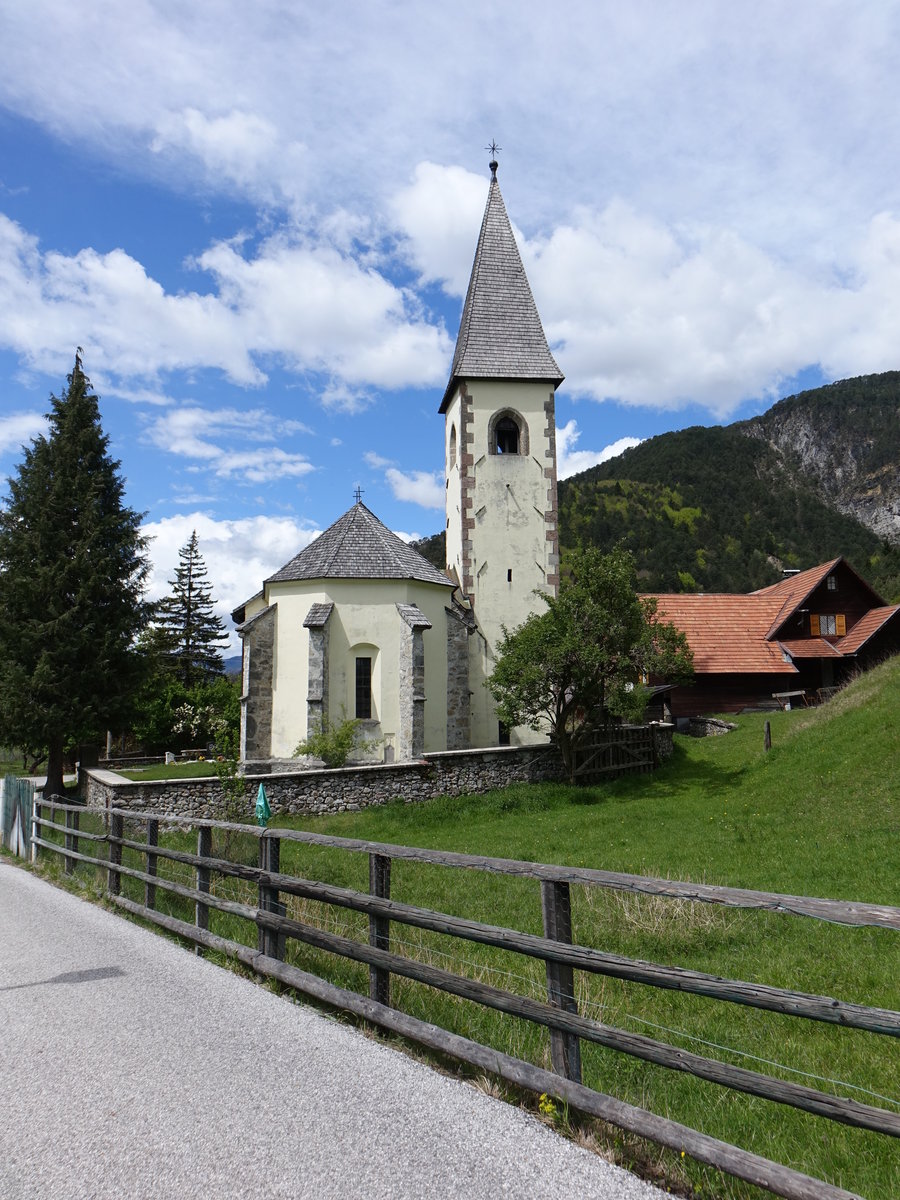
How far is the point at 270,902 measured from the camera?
6.31 metres

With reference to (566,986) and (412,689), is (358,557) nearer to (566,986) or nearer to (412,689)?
(412,689)

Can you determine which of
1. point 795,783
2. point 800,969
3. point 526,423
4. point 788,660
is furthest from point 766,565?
point 800,969

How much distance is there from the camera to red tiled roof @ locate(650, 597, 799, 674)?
31.5 meters

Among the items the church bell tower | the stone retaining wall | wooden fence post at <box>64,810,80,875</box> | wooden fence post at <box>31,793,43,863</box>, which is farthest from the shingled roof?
wooden fence post at <box>64,810,80,875</box>

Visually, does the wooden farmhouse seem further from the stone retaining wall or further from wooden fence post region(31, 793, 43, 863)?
wooden fence post region(31, 793, 43, 863)

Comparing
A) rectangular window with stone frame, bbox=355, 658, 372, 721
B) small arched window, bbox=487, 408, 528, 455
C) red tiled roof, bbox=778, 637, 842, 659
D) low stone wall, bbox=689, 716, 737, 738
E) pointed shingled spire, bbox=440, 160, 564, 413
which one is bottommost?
low stone wall, bbox=689, 716, 737, 738

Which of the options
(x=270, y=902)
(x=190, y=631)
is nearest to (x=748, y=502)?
(x=190, y=631)

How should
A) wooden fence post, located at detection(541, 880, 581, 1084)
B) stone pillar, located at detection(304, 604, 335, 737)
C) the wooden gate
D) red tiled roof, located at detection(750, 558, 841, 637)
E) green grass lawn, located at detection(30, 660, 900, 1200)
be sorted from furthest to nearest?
red tiled roof, located at detection(750, 558, 841, 637) < the wooden gate < stone pillar, located at detection(304, 604, 335, 737) < green grass lawn, located at detection(30, 660, 900, 1200) < wooden fence post, located at detection(541, 880, 581, 1084)

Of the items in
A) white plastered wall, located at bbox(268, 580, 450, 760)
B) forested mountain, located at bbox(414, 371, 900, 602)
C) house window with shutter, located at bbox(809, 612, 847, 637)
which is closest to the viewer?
white plastered wall, located at bbox(268, 580, 450, 760)

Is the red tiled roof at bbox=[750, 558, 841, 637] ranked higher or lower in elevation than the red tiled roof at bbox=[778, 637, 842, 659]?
higher

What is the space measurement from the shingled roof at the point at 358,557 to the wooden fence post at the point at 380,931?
19766 mm

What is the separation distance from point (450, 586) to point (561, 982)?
75.4 ft

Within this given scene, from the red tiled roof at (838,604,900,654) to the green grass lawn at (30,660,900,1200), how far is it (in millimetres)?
10665

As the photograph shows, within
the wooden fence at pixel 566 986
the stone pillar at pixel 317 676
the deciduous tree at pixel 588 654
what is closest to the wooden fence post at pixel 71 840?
the wooden fence at pixel 566 986
